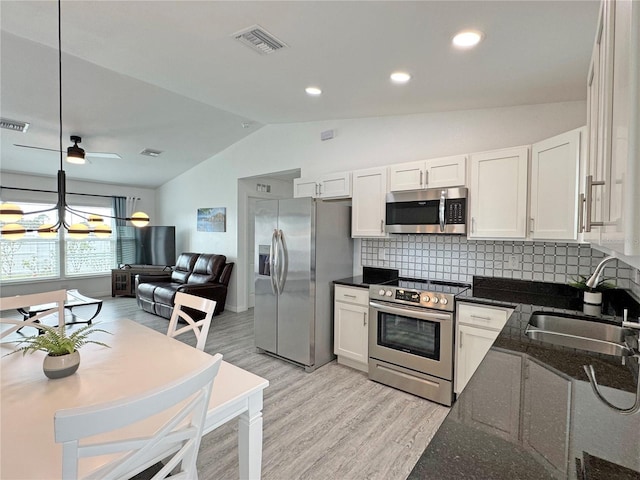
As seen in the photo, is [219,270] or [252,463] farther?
[219,270]

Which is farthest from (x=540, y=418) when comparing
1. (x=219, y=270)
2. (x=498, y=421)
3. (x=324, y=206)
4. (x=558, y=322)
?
(x=219, y=270)

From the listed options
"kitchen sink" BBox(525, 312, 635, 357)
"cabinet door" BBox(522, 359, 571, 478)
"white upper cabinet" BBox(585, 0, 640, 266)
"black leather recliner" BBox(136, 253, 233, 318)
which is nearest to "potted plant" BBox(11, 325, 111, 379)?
"cabinet door" BBox(522, 359, 571, 478)

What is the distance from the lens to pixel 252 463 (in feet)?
4.35

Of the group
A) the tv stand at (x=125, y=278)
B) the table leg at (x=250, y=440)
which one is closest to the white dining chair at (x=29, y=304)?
the table leg at (x=250, y=440)

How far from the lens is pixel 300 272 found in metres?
3.41

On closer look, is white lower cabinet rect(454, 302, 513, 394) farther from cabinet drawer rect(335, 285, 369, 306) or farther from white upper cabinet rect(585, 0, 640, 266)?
white upper cabinet rect(585, 0, 640, 266)

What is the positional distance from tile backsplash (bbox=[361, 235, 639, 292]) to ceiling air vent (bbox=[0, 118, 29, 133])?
4.73 meters

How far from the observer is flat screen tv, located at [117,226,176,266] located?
6801mm

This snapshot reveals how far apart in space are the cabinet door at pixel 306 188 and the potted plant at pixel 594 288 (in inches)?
106

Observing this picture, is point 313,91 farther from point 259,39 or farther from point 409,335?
point 409,335

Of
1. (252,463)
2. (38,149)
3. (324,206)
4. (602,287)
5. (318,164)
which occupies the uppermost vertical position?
(38,149)

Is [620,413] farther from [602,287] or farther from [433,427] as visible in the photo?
[602,287]

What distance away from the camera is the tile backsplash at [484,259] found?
8.32 ft

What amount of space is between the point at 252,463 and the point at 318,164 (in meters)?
3.59
